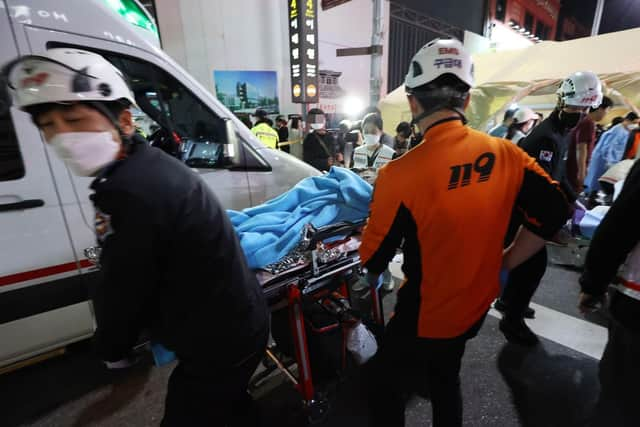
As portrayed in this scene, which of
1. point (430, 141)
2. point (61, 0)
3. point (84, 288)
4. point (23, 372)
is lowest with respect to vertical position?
point (23, 372)

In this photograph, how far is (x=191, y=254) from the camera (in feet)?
3.18

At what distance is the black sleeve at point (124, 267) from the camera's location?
2.81 feet

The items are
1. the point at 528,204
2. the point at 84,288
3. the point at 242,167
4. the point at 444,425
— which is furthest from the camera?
the point at 242,167

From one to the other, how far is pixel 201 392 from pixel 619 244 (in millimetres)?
1667

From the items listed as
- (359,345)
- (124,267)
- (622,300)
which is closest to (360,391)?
(359,345)

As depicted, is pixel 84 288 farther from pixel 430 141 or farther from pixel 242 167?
pixel 430 141

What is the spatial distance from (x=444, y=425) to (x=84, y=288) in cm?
235

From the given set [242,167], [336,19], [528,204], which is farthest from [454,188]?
[336,19]

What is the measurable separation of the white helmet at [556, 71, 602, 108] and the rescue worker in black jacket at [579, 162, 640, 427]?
1.81 meters

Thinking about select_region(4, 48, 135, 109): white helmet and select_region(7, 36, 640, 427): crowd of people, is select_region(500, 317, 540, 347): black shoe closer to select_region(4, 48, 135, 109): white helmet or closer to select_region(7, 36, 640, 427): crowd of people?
select_region(7, 36, 640, 427): crowd of people

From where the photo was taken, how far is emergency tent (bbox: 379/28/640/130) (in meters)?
6.48

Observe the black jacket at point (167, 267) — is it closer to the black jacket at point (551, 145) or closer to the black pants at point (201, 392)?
the black pants at point (201, 392)

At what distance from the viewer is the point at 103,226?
103 centimetres

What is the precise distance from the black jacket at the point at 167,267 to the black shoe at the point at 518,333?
2.31 metres
